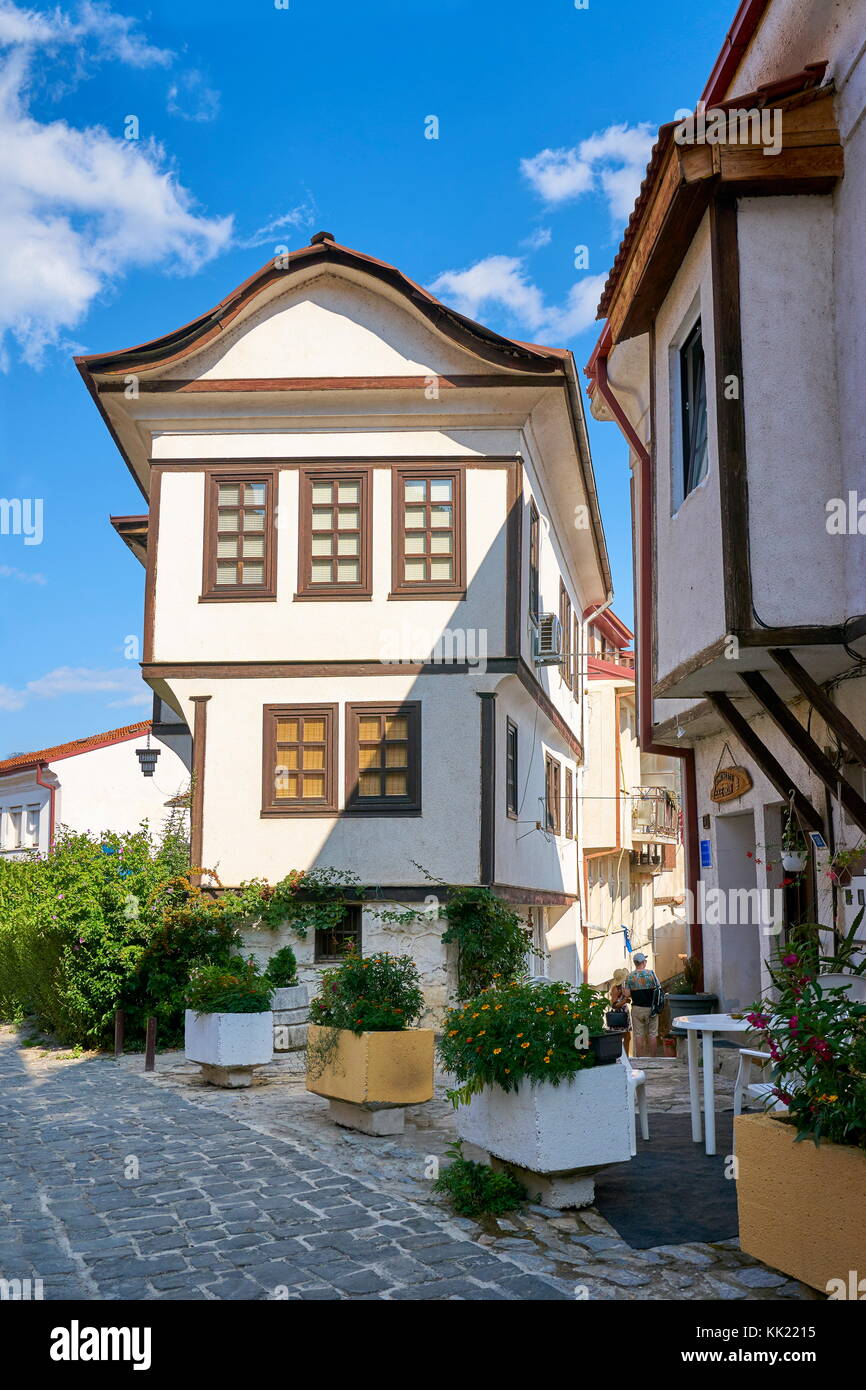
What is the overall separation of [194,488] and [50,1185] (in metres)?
10.4

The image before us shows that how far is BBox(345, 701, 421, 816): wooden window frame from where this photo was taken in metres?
15.5

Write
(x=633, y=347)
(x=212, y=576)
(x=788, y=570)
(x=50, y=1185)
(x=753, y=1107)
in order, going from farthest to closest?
(x=212, y=576)
(x=633, y=347)
(x=753, y=1107)
(x=50, y=1185)
(x=788, y=570)

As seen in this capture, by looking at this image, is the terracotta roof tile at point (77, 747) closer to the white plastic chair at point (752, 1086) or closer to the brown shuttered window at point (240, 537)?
the brown shuttered window at point (240, 537)

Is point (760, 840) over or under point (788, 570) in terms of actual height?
under

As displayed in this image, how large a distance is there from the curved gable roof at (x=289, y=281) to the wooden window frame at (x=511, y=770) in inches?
201

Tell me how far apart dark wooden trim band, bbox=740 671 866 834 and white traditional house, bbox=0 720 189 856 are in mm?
26980

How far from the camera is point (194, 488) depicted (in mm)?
16203

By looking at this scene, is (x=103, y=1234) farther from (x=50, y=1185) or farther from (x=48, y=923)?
(x=48, y=923)

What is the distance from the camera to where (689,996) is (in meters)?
11.6

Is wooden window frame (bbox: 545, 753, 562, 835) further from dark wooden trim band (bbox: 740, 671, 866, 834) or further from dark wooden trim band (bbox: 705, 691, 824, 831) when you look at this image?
dark wooden trim band (bbox: 740, 671, 866, 834)

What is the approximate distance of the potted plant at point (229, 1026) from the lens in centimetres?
1120

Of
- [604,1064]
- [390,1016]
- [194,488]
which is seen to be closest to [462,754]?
[194,488]

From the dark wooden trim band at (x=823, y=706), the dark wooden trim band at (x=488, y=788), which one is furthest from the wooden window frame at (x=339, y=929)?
the dark wooden trim band at (x=823, y=706)

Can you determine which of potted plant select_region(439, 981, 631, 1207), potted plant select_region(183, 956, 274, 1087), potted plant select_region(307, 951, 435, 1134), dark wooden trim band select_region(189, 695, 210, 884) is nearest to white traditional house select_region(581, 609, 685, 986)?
dark wooden trim band select_region(189, 695, 210, 884)
